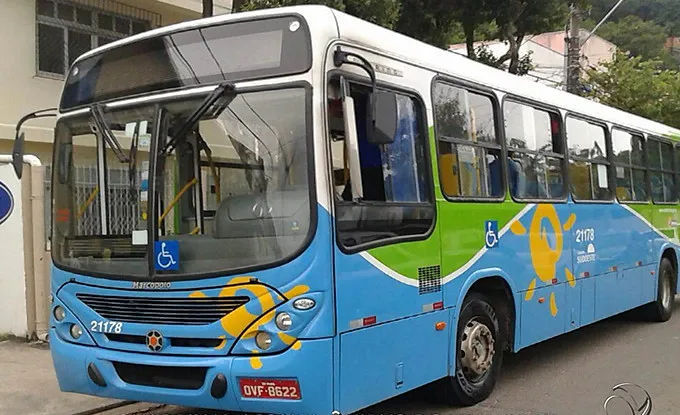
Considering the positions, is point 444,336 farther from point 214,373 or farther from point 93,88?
point 93,88

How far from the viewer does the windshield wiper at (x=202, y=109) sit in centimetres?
487

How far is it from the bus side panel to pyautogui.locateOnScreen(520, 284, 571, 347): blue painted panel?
152 cm

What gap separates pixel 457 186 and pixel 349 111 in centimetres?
161

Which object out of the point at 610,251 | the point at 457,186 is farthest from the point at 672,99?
the point at 457,186

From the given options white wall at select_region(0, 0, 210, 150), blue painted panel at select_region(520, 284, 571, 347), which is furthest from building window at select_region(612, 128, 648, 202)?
white wall at select_region(0, 0, 210, 150)

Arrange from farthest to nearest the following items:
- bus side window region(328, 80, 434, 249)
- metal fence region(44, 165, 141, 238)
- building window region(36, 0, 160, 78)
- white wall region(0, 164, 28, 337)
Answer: building window region(36, 0, 160, 78)
white wall region(0, 164, 28, 337)
metal fence region(44, 165, 141, 238)
bus side window region(328, 80, 434, 249)

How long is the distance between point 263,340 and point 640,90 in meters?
23.1

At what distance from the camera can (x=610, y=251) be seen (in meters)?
9.11

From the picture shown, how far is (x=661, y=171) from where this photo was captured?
1127 centimetres

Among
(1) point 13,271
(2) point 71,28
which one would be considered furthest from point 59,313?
(2) point 71,28

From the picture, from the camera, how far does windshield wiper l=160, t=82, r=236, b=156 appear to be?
4871 millimetres

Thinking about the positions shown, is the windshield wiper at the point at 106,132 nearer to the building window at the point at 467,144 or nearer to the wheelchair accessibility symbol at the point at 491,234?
the building window at the point at 467,144

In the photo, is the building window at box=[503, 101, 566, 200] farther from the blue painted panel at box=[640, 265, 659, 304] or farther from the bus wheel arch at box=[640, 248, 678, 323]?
the bus wheel arch at box=[640, 248, 678, 323]

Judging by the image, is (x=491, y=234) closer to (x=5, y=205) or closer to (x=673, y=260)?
(x=5, y=205)
